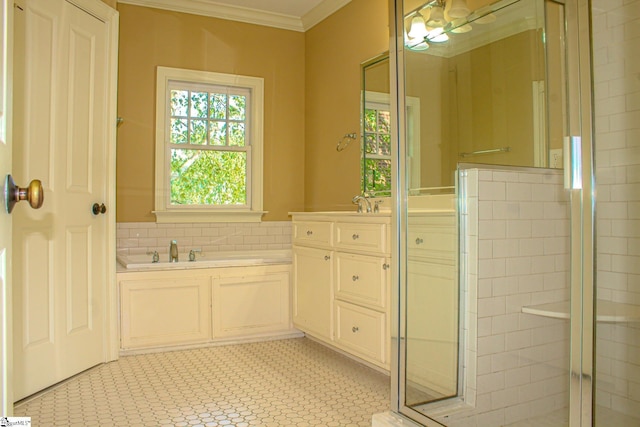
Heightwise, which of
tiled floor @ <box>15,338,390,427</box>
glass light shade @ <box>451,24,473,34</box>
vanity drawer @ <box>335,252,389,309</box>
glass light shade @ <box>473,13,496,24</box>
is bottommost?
tiled floor @ <box>15,338,390,427</box>

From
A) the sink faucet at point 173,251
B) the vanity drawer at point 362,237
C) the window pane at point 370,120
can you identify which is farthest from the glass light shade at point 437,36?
the sink faucet at point 173,251

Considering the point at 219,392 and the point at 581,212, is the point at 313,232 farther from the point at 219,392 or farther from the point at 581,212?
the point at 581,212

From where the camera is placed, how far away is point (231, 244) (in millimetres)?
4676

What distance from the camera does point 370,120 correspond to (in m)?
3.94

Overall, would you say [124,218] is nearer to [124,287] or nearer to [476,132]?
[124,287]

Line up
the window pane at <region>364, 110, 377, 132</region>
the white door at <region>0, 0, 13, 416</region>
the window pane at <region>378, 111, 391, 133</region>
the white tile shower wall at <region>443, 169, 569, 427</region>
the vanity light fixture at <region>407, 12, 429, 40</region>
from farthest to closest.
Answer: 1. the window pane at <region>364, 110, 377, 132</region>
2. the window pane at <region>378, 111, 391, 133</region>
3. the vanity light fixture at <region>407, 12, 429, 40</region>
4. the white tile shower wall at <region>443, 169, 569, 427</region>
5. the white door at <region>0, 0, 13, 416</region>

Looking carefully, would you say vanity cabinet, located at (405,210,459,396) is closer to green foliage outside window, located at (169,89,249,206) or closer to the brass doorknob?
the brass doorknob

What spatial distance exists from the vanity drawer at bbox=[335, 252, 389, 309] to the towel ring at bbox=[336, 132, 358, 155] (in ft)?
4.06

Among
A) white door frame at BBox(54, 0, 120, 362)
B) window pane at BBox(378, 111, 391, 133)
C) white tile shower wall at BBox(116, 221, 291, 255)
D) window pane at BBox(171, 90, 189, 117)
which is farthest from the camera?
window pane at BBox(171, 90, 189, 117)

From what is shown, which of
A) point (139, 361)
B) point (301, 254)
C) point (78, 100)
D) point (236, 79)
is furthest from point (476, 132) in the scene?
point (236, 79)

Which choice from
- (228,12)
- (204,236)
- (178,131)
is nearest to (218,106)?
(178,131)

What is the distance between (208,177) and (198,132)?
40 cm

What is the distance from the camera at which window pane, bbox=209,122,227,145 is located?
4691 millimetres

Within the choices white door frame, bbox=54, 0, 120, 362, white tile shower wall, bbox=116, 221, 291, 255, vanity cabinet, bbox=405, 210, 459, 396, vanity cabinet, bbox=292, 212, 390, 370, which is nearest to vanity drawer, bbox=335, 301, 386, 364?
vanity cabinet, bbox=292, 212, 390, 370
